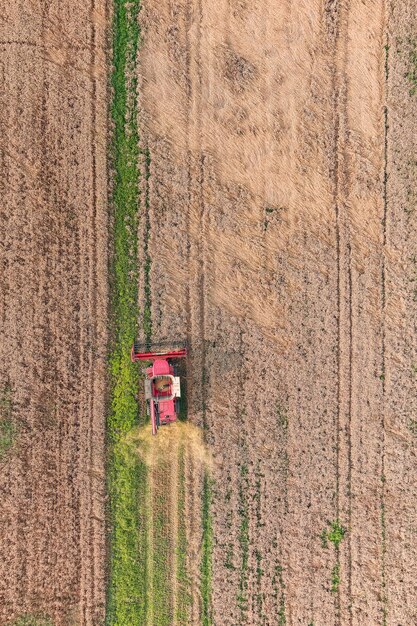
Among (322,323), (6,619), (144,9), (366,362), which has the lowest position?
(6,619)

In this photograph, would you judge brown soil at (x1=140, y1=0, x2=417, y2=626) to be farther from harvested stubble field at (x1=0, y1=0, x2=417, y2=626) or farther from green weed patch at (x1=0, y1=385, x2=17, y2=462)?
green weed patch at (x1=0, y1=385, x2=17, y2=462)

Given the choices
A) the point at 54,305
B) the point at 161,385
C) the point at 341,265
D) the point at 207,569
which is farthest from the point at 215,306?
the point at 207,569

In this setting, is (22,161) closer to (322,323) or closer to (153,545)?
(322,323)

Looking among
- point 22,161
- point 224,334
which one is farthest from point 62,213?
point 224,334

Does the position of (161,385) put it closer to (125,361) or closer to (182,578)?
(125,361)

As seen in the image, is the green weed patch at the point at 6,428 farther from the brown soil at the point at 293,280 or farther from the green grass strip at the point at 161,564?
the brown soil at the point at 293,280
